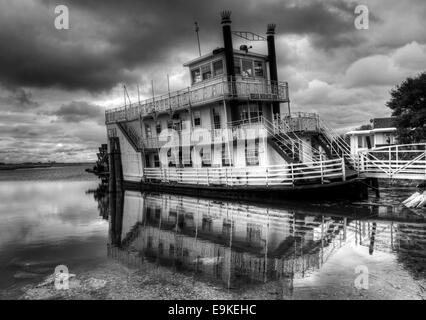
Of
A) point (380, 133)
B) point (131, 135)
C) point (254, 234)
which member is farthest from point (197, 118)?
point (380, 133)

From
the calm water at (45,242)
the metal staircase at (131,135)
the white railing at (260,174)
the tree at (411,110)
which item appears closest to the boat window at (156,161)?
the metal staircase at (131,135)

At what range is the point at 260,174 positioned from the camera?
65.2 feet

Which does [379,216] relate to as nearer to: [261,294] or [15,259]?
[261,294]

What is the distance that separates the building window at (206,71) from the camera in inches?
988

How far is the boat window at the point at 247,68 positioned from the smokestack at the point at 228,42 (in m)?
1.90

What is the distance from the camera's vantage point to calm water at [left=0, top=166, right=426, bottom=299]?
757cm

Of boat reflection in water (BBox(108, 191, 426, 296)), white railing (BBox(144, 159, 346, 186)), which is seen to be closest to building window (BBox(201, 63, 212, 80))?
white railing (BBox(144, 159, 346, 186))

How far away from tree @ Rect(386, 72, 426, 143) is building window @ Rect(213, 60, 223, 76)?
55.1 ft

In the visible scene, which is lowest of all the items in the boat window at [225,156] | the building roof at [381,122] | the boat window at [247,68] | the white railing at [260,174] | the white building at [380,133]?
the white railing at [260,174]

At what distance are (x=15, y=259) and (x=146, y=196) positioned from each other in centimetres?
1525

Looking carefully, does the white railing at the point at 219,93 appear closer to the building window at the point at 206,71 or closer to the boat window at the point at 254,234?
the building window at the point at 206,71

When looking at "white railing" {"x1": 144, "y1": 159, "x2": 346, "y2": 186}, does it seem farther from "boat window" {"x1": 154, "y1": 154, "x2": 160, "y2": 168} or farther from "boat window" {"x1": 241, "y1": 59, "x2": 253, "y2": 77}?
"boat window" {"x1": 241, "y1": 59, "x2": 253, "y2": 77}

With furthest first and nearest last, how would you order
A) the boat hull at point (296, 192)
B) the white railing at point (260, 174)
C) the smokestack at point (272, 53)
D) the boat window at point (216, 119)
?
the smokestack at point (272, 53) → the boat window at point (216, 119) → the white railing at point (260, 174) → the boat hull at point (296, 192)

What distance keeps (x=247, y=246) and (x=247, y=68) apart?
16.8 m
